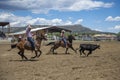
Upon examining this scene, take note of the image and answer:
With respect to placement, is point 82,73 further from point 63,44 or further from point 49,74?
point 63,44

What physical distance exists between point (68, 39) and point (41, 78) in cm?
1327

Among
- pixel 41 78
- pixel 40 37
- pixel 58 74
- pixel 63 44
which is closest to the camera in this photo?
pixel 41 78

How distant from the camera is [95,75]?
11102 mm

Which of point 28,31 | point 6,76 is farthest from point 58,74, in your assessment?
point 28,31

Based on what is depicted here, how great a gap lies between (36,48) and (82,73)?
7.47 metres

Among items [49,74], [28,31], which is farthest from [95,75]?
[28,31]

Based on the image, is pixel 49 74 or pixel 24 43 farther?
pixel 24 43

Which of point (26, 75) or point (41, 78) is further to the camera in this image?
point (26, 75)

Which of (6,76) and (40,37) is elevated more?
(40,37)

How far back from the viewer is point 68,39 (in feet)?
78.7

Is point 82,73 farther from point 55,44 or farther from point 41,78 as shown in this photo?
point 55,44

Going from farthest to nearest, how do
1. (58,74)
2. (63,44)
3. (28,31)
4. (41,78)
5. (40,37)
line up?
(63,44) < (40,37) < (28,31) < (58,74) < (41,78)

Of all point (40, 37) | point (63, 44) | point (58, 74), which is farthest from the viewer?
point (63, 44)

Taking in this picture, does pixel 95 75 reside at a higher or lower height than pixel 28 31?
lower
